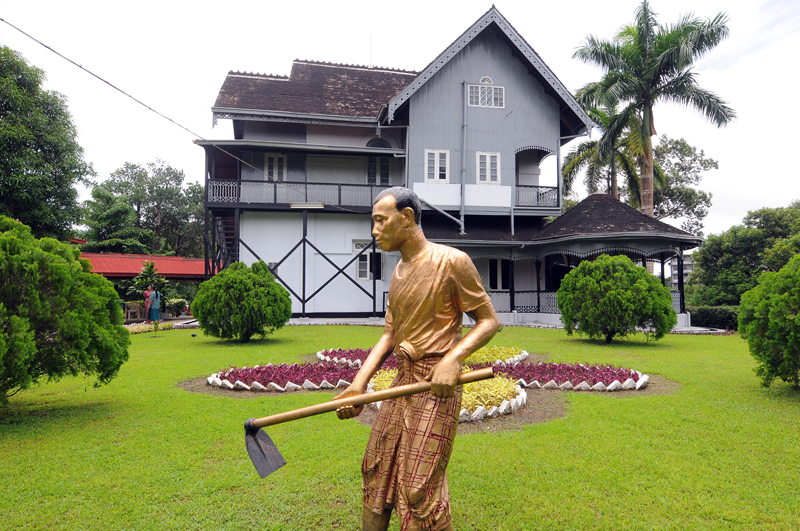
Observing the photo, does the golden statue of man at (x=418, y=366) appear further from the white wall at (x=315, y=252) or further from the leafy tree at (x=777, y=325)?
the white wall at (x=315, y=252)

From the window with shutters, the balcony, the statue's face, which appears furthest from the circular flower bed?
the balcony

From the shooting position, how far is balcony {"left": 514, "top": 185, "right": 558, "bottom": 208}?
22.0 metres

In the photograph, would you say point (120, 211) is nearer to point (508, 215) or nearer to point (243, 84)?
point (243, 84)

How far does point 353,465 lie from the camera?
183 inches

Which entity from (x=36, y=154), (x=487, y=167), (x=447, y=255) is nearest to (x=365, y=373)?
(x=447, y=255)

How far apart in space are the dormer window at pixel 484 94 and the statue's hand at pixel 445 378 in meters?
20.9

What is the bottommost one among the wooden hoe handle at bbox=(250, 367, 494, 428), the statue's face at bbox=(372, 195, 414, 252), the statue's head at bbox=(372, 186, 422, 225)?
the wooden hoe handle at bbox=(250, 367, 494, 428)

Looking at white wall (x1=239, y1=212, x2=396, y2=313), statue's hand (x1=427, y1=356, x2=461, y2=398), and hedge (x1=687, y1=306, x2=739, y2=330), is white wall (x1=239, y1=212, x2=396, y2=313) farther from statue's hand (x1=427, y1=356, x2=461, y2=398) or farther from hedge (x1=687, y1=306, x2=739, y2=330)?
statue's hand (x1=427, y1=356, x2=461, y2=398)

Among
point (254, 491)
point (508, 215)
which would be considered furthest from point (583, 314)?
point (254, 491)

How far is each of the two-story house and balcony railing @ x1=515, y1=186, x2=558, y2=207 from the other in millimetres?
50

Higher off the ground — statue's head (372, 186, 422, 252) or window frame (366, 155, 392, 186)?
window frame (366, 155, 392, 186)

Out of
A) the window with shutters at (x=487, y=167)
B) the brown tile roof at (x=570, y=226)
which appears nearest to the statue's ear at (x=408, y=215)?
the brown tile roof at (x=570, y=226)

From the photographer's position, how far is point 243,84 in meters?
23.7

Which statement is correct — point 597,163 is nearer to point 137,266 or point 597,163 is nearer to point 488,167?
point 488,167
